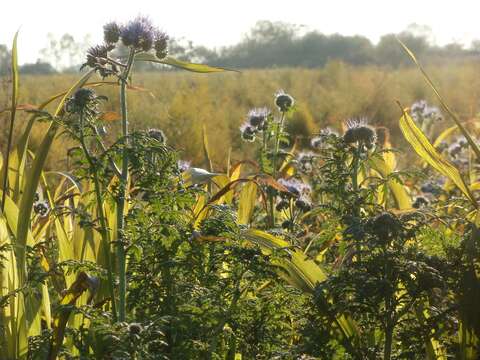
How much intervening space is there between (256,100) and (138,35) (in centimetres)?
1804

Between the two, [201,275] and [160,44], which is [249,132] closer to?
[160,44]

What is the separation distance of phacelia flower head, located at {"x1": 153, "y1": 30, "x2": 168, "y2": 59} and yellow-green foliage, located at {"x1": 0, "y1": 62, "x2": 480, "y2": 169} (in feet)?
17.5

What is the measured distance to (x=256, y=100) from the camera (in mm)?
20062

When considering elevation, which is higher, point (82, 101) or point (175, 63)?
point (175, 63)

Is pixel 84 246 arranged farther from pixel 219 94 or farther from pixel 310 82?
pixel 310 82

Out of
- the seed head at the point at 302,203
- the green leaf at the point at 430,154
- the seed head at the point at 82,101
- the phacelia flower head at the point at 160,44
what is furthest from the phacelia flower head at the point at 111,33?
the seed head at the point at 302,203

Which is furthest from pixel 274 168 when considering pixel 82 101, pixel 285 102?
pixel 82 101

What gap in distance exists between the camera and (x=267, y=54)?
3305 inches

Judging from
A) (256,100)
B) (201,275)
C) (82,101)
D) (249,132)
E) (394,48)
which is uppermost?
(394,48)

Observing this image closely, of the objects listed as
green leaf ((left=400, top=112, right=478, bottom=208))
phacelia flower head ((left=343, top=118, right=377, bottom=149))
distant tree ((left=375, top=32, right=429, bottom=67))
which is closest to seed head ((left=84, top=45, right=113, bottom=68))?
phacelia flower head ((left=343, top=118, right=377, bottom=149))

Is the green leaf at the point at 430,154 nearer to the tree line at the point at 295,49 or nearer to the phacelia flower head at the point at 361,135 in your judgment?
the phacelia flower head at the point at 361,135

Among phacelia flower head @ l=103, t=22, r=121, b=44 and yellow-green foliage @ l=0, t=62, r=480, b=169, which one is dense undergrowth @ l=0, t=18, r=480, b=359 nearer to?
phacelia flower head @ l=103, t=22, r=121, b=44

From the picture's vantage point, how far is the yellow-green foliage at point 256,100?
11.4 meters

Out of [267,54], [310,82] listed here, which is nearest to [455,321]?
[310,82]
